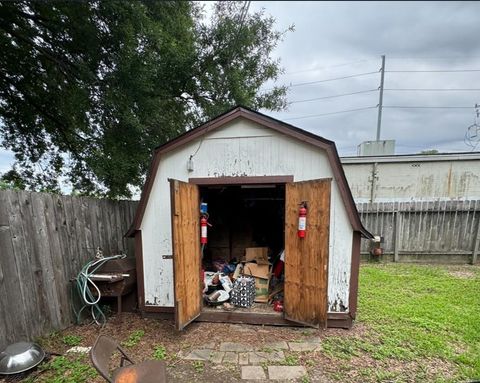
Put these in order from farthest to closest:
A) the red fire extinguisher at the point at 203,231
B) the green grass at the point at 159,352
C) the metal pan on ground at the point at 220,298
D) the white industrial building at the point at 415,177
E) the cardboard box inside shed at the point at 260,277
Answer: the white industrial building at the point at 415,177
the cardboard box inside shed at the point at 260,277
the metal pan on ground at the point at 220,298
the red fire extinguisher at the point at 203,231
the green grass at the point at 159,352

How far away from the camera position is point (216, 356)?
298cm

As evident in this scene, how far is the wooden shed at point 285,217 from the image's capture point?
3.46 m

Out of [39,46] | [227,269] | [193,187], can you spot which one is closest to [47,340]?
[193,187]

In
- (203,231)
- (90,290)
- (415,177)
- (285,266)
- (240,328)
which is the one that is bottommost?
(240,328)

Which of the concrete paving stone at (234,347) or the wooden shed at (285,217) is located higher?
the wooden shed at (285,217)

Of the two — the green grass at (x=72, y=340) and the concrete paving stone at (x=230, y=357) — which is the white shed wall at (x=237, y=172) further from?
the concrete paving stone at (x=230, y=357)

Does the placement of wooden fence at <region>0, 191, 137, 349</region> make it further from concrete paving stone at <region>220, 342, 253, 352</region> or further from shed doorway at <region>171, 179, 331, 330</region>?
concrete paving stone at <region>220, 342, 253, 352</region>

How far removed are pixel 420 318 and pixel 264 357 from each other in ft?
8.56

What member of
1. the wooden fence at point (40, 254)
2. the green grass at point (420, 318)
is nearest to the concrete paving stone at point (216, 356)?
the green grass at point (420, 318)

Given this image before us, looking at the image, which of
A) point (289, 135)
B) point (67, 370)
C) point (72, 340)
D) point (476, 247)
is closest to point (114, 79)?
point (289, 135)

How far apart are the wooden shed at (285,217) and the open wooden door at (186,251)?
1 cm

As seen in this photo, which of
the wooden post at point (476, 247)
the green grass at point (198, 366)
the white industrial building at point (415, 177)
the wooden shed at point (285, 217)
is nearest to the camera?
the green grass at point (198, 366)

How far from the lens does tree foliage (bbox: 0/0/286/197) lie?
15.6 ft

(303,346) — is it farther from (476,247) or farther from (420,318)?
(476,247)
